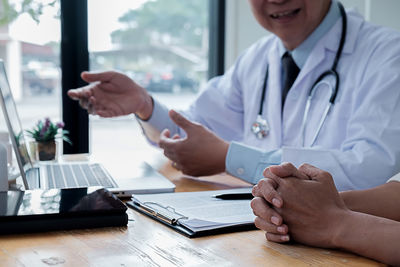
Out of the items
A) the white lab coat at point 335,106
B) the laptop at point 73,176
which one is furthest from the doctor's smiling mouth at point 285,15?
the laptop at point 73,176

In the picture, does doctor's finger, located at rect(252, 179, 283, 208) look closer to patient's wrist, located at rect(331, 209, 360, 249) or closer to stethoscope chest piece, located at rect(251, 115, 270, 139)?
patient's wrist, located at rect(331, 209, 360, 249)

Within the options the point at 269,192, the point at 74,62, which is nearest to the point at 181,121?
the point at 269,192

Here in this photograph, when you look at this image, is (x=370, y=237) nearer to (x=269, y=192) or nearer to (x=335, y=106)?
(x=269, y=192)

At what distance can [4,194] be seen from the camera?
2.93ft

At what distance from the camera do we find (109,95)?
161 cm

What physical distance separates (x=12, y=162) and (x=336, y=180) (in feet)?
2.64

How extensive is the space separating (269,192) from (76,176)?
0.57 metres

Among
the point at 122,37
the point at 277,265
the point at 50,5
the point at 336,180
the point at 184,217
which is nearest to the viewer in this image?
the point at 277,265

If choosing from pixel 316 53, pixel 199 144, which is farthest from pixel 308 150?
pixel 316 53

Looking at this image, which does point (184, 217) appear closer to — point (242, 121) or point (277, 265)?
point (277, 265)

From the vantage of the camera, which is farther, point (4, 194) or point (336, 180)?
point (336, 180)

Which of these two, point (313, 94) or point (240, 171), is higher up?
point (313, 94)

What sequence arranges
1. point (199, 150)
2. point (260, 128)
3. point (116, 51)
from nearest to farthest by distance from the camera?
point (199, 150) < point (260, 128) < point (116, 51)

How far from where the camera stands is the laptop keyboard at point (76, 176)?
1.11m
